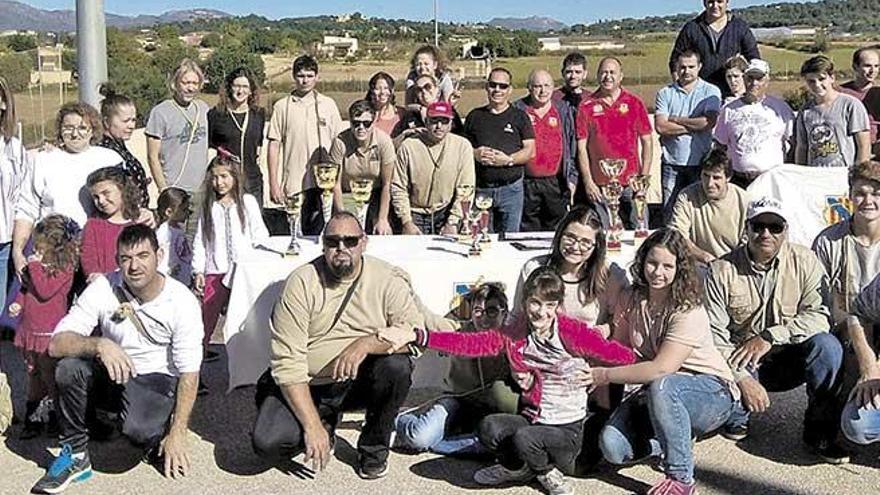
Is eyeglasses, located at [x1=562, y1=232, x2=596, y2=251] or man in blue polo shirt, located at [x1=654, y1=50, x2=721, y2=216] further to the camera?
man in blue polo shirt, located at [x1=654, y1=50, x2=721, y2=216]

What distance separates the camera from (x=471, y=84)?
18.2 meters

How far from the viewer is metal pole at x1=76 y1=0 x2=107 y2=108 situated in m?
7.13

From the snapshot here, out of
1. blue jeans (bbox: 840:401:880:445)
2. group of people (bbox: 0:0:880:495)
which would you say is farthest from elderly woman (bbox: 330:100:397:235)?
blue jeans (bbox: 840:401:880:445)

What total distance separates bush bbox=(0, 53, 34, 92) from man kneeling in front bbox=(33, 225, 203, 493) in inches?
489

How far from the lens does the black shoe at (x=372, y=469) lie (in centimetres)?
456

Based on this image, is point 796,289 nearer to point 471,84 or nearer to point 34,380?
point 34,380

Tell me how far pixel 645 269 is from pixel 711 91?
2.90m

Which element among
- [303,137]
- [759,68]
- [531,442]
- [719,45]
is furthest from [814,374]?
[303,137]

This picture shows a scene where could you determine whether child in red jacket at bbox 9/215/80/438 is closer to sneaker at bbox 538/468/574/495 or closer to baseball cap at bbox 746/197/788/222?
sneaker at bbox 538/468/574/495

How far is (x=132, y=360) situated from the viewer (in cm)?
461

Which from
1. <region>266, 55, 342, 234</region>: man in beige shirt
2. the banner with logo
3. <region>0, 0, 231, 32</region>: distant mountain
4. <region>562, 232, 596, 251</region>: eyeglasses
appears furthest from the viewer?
<region>0, 0, 231, 32</region>: distant mountain

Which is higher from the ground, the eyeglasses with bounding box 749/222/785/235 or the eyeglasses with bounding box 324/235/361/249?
the eyeglasses with bounding box 749/222/785/235

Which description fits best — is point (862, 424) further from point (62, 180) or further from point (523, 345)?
point (62, 180)

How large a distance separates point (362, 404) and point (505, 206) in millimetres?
2335
